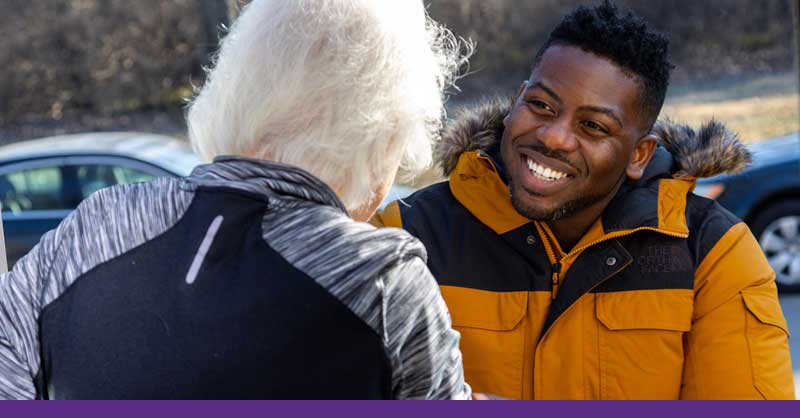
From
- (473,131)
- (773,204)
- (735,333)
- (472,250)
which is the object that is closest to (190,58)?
(773,204)

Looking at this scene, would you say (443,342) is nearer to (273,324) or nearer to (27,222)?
(273,324)

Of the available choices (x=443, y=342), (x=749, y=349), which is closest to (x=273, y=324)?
(x=443, y=342)

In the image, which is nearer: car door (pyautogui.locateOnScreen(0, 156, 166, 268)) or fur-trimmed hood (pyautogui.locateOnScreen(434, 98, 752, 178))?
fur-trimmed hood (pyautogui.locateOnScreen(434, 98, 752, 178))

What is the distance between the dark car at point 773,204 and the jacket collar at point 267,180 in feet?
20.7

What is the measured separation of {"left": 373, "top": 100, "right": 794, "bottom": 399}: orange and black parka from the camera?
215cm

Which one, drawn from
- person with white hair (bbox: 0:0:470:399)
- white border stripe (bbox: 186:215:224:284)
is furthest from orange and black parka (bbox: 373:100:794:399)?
white border stripe (bbox: 186:215:224:284)

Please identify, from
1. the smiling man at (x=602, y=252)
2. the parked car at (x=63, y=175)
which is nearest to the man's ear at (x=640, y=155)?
the smiling man at (x=602, y=252)

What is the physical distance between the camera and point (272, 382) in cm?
152

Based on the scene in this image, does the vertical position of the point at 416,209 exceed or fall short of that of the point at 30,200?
it exceeds it

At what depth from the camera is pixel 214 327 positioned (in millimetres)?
1506

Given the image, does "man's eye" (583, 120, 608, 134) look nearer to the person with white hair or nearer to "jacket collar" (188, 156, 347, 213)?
the person with white hair

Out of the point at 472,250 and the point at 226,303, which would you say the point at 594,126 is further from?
the point at 226,303

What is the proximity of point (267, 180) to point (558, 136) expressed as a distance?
2.83 feet

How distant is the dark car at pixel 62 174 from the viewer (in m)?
7.46
